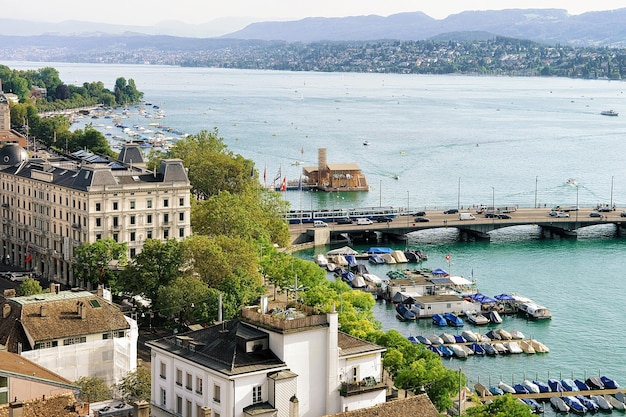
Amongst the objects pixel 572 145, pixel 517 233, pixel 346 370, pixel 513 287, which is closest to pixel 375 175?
pixel 517 233

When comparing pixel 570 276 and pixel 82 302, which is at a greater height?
pixel 82 302

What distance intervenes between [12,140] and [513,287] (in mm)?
49836

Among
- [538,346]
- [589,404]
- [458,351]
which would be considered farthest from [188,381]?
[538,346]

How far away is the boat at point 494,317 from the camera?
198 ft

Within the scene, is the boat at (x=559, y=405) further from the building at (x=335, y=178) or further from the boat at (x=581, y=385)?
the building at (x=335, y=178)

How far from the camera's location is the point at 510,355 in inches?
2105

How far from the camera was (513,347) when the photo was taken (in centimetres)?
5388

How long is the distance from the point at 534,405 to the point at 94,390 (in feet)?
59.5

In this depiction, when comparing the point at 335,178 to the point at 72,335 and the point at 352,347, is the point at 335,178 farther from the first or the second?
the point at 352,347

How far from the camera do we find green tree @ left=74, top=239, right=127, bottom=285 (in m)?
55.8

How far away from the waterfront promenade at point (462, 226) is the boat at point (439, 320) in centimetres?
2483

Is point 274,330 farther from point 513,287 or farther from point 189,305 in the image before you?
point 513,287

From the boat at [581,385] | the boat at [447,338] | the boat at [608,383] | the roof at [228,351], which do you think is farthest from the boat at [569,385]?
the roof at [228,351]

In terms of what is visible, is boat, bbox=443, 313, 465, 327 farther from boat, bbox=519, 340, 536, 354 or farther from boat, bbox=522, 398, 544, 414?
boat, bbox=522, 398, 544, 414
